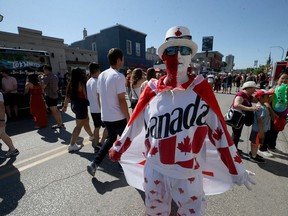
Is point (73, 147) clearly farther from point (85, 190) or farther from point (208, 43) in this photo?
point (208, 43)

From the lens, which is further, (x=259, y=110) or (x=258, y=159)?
(x=258, y=159)

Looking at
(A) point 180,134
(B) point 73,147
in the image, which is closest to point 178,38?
(A) point 180,134

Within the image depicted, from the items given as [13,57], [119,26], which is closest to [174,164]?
[13,57]

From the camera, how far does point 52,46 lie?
1670 cm

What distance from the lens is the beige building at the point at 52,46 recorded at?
45.2 feet

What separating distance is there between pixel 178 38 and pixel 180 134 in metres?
0.73

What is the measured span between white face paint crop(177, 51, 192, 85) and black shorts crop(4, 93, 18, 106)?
7492mm

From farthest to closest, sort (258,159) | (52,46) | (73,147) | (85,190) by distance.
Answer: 1. (52,46)
2. (73,147)
3. (258,159)
4. (85,190)

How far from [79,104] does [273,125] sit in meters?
3.98

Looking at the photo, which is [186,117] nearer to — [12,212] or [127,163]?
[127,163]

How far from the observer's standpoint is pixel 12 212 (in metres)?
2.22

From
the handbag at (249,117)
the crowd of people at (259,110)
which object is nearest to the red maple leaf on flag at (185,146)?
the crowd of people at (259,110)

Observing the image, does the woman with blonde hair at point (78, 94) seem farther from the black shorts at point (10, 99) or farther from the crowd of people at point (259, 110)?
the black shorts at point (10, 99)

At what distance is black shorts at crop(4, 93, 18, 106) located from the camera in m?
6.76
